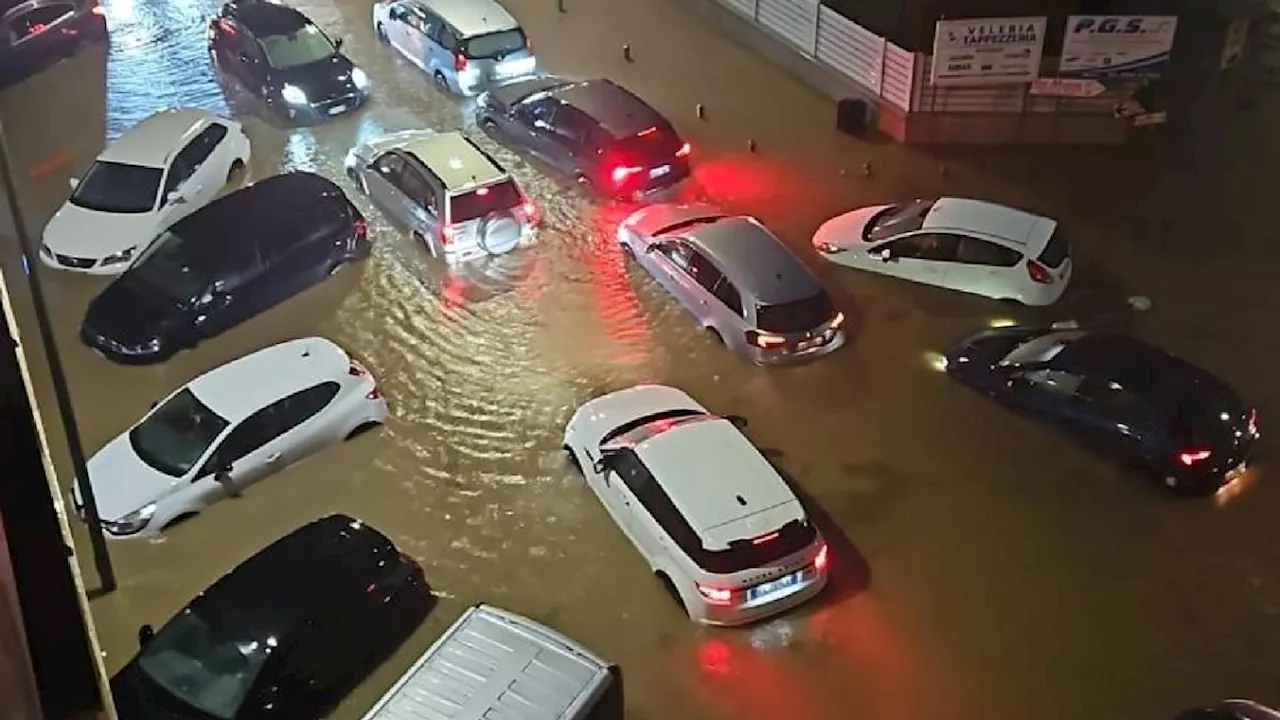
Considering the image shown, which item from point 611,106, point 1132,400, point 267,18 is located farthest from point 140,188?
point 1132,400

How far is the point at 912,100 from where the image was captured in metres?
18.4

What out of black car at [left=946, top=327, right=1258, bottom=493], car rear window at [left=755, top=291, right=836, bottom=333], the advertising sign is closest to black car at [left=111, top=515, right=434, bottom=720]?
car rear window at [left=755, top=291, right=836, bottom=333]

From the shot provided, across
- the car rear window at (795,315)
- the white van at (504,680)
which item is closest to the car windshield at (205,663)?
the white van at (504,680)

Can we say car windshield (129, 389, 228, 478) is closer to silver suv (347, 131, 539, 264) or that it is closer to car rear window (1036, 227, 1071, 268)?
silver suv (347, 131, 539, 264)

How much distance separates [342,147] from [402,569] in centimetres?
807

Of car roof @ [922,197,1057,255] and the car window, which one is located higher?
car roof @ [922,197,1057,255]

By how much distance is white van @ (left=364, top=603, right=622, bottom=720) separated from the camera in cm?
1077

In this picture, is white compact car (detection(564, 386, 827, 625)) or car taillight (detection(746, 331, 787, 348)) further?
car taillight (detection(746, 331, 787, 348))

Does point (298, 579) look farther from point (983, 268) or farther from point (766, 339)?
point (983, 268)

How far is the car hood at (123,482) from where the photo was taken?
13016 mm

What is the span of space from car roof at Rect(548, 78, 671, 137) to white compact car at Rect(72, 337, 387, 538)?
17.2 ft

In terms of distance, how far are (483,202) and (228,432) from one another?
451 centimetres

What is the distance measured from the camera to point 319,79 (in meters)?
19.2

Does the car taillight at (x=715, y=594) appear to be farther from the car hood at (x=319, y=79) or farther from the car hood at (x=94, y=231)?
the car hood at (x=319, y=79)
